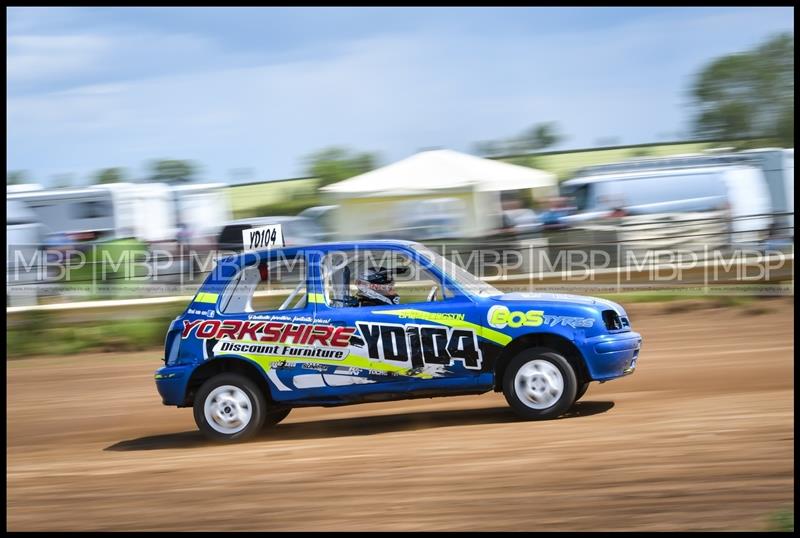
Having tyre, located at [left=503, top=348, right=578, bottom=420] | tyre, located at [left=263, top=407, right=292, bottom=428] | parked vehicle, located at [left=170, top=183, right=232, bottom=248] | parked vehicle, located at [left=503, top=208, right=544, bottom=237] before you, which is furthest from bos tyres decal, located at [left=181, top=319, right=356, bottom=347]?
parked vehicle, located at [left=170, top=183, right=232, bottom=248]

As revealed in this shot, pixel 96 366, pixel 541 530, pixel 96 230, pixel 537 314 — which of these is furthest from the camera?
pixel 96 230

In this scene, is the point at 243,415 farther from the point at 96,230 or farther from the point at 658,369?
the point at 96,230

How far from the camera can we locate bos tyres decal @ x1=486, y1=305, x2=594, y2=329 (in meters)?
8.65

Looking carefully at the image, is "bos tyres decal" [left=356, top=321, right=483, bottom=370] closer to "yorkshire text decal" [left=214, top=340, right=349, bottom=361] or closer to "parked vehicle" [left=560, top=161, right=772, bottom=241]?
"yorkshire text decal" [left=214, top=340, right=349, bottom=361]

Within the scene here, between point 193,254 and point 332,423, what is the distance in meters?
7.73

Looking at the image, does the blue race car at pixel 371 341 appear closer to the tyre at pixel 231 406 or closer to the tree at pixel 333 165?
the tyre at pixel 231 406

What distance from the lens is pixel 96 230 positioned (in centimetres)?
2314

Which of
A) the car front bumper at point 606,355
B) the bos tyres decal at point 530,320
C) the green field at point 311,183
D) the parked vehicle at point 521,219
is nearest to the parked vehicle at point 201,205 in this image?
the green field at point 311,183

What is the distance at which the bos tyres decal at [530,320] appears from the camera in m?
8.65

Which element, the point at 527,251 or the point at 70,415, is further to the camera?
the point at 527,251

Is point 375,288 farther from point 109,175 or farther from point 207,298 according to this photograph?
point 109,175

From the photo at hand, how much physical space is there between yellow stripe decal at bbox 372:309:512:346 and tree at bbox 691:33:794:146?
28.8 metres

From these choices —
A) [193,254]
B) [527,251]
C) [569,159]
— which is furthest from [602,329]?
[569,159]

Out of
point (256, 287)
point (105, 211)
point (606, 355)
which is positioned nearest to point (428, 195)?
point (105, 211)
